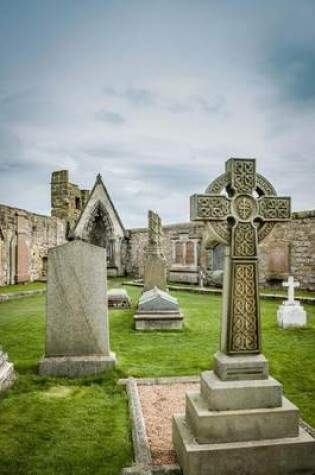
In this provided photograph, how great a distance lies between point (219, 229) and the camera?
3.40 metres

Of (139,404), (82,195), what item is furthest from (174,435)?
(82,195)

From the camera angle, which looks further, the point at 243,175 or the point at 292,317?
the point at 292,317

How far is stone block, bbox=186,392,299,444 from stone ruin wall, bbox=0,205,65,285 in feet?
44.2

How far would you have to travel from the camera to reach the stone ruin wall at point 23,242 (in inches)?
635

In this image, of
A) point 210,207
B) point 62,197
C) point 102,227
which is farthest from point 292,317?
point 62,197

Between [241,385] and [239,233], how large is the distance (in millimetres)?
1305

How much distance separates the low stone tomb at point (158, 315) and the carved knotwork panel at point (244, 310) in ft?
16.4

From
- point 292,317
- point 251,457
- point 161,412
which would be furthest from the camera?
point 292,317

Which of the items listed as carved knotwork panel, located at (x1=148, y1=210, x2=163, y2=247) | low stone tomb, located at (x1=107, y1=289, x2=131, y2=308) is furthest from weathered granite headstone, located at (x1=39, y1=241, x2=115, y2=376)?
low stone tomb, located at (x1=107, y1=289, x2=131, y2=308)

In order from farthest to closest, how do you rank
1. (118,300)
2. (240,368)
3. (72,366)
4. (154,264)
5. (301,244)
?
1. (301,244)
2. (118,300)
3. (154,264)
4. (72,366)
5. (240,368)

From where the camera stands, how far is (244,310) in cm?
337

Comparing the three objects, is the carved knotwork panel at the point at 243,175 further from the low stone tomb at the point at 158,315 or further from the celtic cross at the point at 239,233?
the low stone tomb at the point at 158,315

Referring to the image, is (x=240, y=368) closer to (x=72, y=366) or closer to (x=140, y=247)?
(x=72, y=366)

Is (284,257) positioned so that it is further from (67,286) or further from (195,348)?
(67,286)
